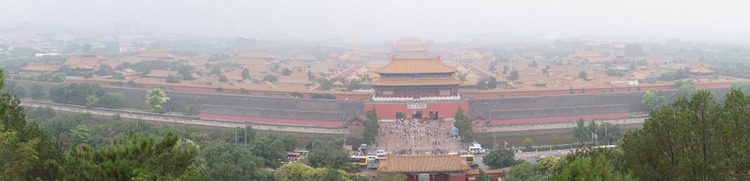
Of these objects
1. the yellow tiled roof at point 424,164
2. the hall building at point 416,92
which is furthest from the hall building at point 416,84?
the yellow tiled roof at point 424,164

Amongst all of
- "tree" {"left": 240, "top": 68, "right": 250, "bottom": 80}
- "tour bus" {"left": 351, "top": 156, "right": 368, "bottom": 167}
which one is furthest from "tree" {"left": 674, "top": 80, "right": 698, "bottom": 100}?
"tree" {"left": 240, "top": 68, "right": 250, "bottom": 80}

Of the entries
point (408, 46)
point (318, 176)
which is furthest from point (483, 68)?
point (318, 176)

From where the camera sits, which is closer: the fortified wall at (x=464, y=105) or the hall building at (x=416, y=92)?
the fortified wall at (x=464, y=105)

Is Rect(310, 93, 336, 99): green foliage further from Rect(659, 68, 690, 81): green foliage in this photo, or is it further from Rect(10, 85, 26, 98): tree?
Rect(659, 68, 690, 81): green foliage

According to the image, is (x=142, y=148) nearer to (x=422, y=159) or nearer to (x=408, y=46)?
(x=422, y=159)

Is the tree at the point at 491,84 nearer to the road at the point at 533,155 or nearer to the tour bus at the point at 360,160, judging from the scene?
the road at the point at 533,155
